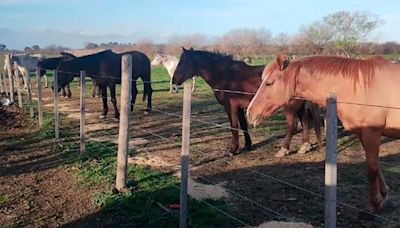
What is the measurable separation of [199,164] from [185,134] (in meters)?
2.74

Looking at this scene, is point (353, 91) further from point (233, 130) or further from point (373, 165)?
point (233, 130)

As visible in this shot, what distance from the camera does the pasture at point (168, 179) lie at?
4.75m

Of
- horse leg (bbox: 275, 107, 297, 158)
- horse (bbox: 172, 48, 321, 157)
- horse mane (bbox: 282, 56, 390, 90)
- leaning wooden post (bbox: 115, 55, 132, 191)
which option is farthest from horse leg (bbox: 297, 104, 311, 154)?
leaning wooden post (bbox: 115, 55, 132, 191)

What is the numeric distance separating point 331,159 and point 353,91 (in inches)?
72.8

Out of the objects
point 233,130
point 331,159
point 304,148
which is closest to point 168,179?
point 233,130

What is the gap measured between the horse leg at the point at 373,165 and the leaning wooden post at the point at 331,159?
1.75 m

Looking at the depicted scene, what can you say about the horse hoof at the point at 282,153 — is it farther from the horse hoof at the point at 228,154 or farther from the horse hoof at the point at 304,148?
the horse hoof at the point at 228,154

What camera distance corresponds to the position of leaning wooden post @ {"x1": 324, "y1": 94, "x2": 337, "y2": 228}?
9.15ft

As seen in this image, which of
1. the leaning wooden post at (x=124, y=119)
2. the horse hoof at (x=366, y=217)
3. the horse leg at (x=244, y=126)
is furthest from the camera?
the horse leg at (x=244, y=126)

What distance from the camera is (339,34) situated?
98.2 ft

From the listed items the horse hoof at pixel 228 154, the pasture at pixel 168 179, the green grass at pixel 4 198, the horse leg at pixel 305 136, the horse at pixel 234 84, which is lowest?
the green grass at pixel 4 198

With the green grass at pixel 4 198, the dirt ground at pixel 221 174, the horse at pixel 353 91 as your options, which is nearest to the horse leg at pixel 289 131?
the dirt ground at pixel 221 174

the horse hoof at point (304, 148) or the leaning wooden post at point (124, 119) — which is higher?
the leaning wooden post at point (124, 119)

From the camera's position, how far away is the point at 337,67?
178 inches
